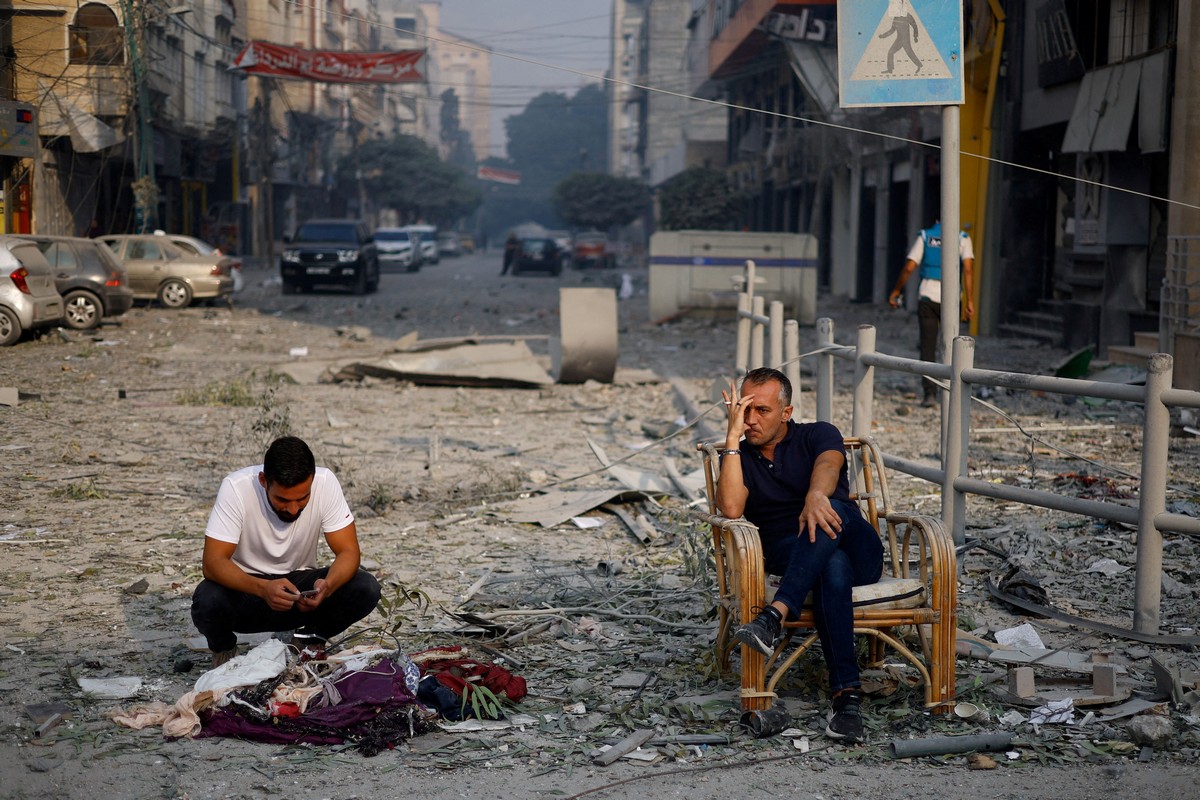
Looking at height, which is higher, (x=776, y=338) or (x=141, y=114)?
(x=141, y=114)

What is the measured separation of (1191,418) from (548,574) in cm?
685

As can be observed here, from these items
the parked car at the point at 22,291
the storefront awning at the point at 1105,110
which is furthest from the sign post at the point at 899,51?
the parked car at the point at 22,291

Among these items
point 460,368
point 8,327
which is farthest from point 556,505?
point 8,327

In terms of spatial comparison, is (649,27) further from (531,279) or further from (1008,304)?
(1008,304)

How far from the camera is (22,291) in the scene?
18.2m

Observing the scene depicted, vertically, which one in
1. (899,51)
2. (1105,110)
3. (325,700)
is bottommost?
(325,700)

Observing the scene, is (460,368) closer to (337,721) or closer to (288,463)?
(288,463)

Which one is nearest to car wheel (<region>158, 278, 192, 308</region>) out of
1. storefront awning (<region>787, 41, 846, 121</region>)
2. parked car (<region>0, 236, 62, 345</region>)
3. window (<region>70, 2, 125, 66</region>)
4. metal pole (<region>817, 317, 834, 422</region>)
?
parked car (<region>0, 236, 62, 345</region>)

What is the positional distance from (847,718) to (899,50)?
347 centimetres

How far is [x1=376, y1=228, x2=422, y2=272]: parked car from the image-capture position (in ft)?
A: 159

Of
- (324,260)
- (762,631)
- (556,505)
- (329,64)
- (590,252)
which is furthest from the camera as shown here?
(590,252)

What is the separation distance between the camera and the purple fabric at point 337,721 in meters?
4.41

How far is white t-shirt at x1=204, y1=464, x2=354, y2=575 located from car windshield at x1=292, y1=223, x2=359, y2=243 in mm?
28422

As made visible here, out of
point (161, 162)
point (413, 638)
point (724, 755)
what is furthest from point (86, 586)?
point (161, 162)
